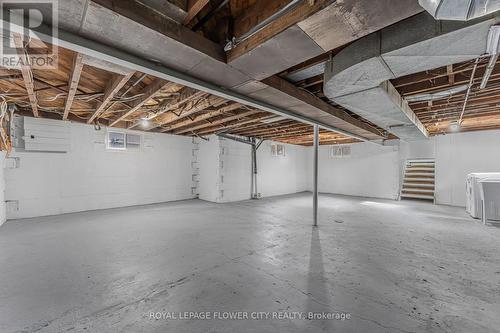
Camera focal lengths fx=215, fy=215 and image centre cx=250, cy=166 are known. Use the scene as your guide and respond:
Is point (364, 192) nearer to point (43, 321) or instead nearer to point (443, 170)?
point (443, 170)

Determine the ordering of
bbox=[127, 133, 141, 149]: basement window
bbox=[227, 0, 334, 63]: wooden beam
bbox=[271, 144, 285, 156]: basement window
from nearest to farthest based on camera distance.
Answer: bbox=[227, 0, 334, 63]: wooden beam < bbox=[127, 133, 141, 149]: basement window < bbox=[271, 144, 285, 156]: basement window

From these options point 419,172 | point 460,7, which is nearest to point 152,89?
point 460,7

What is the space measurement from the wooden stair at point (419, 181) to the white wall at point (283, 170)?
3530mm

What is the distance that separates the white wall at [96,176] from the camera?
438 centimetres

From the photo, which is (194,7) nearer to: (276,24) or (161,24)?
(161,24)

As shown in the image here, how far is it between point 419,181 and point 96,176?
9.99m

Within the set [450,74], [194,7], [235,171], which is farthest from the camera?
[235,171]

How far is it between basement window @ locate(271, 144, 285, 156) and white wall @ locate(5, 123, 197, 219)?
307cm

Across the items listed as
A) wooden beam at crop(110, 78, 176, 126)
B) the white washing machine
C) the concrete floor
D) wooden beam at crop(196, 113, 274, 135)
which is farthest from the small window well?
the white washing machine

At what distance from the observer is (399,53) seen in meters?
1.63

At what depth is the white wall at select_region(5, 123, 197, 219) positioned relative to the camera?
4383 millimetres

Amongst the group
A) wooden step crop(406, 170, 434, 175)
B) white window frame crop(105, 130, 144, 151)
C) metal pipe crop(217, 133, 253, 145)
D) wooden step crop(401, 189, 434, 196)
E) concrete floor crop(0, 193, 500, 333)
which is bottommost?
concrete floor crop(0, 193, 500, 333)

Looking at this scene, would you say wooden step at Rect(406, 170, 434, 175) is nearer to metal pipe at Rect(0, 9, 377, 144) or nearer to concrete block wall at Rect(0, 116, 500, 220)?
concrete block wall at Rect(0, 116, 500, 220)

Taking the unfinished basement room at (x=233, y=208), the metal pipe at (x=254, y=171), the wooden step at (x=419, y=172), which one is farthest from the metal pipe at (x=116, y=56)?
the wooden step at (x=419, y=172)
